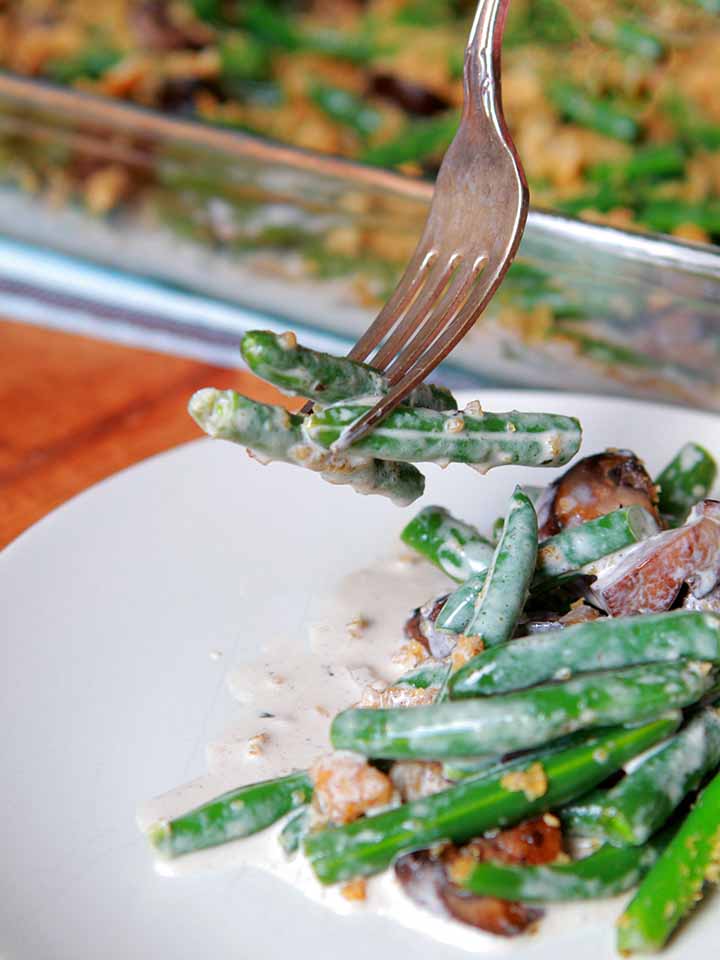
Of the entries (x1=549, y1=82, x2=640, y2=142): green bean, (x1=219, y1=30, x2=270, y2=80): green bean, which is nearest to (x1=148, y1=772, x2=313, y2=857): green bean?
(x1=549, y1=82, x2=640, y2=142): green bean

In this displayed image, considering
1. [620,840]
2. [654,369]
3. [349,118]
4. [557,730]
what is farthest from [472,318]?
[349,118]

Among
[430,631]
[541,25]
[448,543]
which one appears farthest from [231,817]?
[541,25]

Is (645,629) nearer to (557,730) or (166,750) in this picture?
(557,730)

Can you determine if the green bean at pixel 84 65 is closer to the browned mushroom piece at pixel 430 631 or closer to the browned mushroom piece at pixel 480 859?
the browned mushroom piece at pixel 430 631

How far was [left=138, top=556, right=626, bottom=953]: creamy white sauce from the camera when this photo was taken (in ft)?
6.20

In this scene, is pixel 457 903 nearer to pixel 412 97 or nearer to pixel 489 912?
pixel 489 912

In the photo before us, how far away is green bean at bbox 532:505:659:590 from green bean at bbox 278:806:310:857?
0.66 metres

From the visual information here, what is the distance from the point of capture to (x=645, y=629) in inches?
78.4

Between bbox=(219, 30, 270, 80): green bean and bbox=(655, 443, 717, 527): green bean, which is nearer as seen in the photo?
bbox=(655, 443, 717, 527): green bean

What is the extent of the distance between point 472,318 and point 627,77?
10.4ft

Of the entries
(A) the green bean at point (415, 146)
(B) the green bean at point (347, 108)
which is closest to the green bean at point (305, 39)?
(B) the green bean at point (347, 108)

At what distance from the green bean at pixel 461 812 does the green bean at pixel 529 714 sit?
0.13 feet

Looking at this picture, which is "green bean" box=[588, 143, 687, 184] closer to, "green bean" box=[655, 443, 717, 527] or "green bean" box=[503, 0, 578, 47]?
"green bean" box=[503, 0, 578, 47]

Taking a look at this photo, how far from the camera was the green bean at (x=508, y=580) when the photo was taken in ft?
6.99
